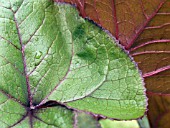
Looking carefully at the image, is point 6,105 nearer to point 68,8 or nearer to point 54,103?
point 54,103

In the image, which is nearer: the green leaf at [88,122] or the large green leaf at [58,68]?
the large green leaf at [58,68]

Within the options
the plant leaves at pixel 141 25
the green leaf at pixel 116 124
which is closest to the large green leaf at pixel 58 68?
the plant leaves at pixel 141 25

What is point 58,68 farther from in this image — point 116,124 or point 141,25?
point 116,124

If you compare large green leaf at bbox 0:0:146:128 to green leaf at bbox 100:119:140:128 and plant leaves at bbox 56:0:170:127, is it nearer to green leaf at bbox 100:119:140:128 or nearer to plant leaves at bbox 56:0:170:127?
plant leaves at bbox 56:0:170:127

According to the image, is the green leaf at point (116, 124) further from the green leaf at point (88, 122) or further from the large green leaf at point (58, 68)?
the large green leaf at point (58, 68)

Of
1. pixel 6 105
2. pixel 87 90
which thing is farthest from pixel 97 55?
pixel 6 105

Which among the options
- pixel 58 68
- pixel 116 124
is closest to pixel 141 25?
pixel 58 68
